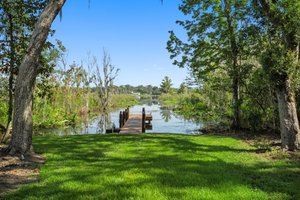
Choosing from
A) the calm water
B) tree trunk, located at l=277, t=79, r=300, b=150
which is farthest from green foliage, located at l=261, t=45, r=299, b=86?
the calm water

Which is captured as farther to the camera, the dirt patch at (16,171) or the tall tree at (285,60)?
the tall tree at (285,60)

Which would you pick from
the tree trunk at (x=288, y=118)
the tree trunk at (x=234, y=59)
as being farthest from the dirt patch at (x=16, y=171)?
the tree trunk at (x=234, y=59)

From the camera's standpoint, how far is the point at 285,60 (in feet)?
28.5

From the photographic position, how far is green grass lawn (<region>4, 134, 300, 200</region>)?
508 centimetres

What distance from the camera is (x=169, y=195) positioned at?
4.95 m

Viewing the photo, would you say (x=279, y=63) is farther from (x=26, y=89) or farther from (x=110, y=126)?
(x=110, y=126)

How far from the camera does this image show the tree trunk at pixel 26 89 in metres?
7.64

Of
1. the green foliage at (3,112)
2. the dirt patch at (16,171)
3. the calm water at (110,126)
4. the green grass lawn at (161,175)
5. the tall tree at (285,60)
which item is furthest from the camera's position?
the calm water at (110,126)

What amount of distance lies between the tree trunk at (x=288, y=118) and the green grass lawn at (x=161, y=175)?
49.4 inches

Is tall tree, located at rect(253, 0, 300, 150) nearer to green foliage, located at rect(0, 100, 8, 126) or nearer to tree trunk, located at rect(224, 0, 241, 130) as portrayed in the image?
tree trunk, located at rect(224, 0, 241, 130)

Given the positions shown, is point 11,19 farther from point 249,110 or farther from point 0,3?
point 249,110

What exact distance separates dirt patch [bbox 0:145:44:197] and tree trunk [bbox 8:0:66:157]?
37 cm

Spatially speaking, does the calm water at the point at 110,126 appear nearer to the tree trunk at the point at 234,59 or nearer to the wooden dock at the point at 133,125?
the wooden dock at the point at 133,125

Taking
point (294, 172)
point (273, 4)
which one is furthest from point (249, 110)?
point (294, 172)
